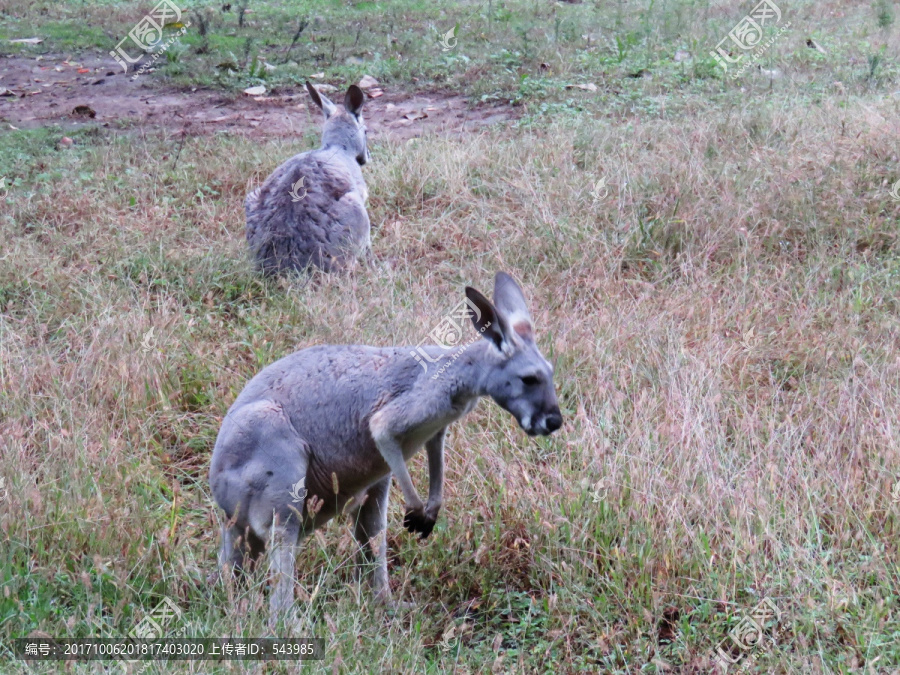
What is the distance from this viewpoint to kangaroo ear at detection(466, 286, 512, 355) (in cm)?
334

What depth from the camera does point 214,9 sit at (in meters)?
15.1

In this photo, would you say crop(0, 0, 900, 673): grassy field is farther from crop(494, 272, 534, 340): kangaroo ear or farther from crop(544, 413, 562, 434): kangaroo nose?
crop(494, 272, 534, 340): kangaroo ear

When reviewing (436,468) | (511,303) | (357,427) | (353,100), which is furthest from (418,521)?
(353,100)

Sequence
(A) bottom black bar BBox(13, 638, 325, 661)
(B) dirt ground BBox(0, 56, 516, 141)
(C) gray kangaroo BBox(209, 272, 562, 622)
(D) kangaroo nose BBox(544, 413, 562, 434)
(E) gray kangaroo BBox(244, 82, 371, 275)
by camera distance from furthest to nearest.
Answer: (B) dirt ground BBox(0, 56, 516, 141)
(E) gray kangaroo BBox(244, 82, 371, 275)
(C) gray kangaroo BBox(209, 272, 562, 622)
(D) kangaroo nose BBox(544, 413, 562, 434)
(A) bottom black bar BBox(13, 638, 325, 661)

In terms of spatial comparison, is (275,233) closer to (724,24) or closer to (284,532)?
(284,532)

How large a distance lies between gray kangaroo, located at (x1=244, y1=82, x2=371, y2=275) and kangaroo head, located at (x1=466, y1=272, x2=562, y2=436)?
3070 millimetres

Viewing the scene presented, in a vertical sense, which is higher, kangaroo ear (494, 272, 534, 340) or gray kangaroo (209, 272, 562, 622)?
kangaroo ear (494, 272, 534, 340)

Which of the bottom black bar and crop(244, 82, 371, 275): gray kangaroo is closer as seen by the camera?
the bottom black bar

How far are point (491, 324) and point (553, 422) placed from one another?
418 millimetres

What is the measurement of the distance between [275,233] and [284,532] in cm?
352

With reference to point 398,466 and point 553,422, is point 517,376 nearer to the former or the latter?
point 553,422

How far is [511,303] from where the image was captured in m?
3.73

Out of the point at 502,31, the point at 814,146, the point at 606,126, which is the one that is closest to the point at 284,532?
the point at 814,146

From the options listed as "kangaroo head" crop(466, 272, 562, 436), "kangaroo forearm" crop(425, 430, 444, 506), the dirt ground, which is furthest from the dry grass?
the dirt ground
